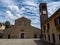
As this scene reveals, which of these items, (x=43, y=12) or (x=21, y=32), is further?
(x=21, y=32)

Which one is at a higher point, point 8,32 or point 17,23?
point 17,23

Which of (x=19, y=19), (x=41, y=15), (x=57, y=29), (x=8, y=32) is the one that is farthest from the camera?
(x=19, y=19)

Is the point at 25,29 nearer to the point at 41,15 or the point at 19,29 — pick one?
the point at 19,29

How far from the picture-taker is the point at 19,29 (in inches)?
1416

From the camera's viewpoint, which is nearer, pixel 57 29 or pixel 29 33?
pixel 57 29

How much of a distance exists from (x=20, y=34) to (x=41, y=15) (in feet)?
43.3

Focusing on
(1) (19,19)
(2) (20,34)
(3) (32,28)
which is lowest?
(2) (20,34)

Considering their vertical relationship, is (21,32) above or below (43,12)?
below

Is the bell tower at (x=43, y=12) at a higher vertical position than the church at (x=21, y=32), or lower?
higher

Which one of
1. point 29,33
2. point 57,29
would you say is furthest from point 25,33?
point 57,29

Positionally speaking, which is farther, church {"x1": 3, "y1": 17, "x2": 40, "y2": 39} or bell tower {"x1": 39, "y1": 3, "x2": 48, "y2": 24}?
church {"x1": 3, "y1": 17, "x2": 40, "y2": 39}

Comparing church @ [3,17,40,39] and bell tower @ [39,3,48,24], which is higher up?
bell tower @ [39,3,48,24]

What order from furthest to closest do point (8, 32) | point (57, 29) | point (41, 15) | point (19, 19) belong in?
point (19, 19) < point (8, 32) < point (41, 15) < point (57, 29)

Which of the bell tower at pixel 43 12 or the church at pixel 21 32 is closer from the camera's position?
the bell tower at pixel 43 12
